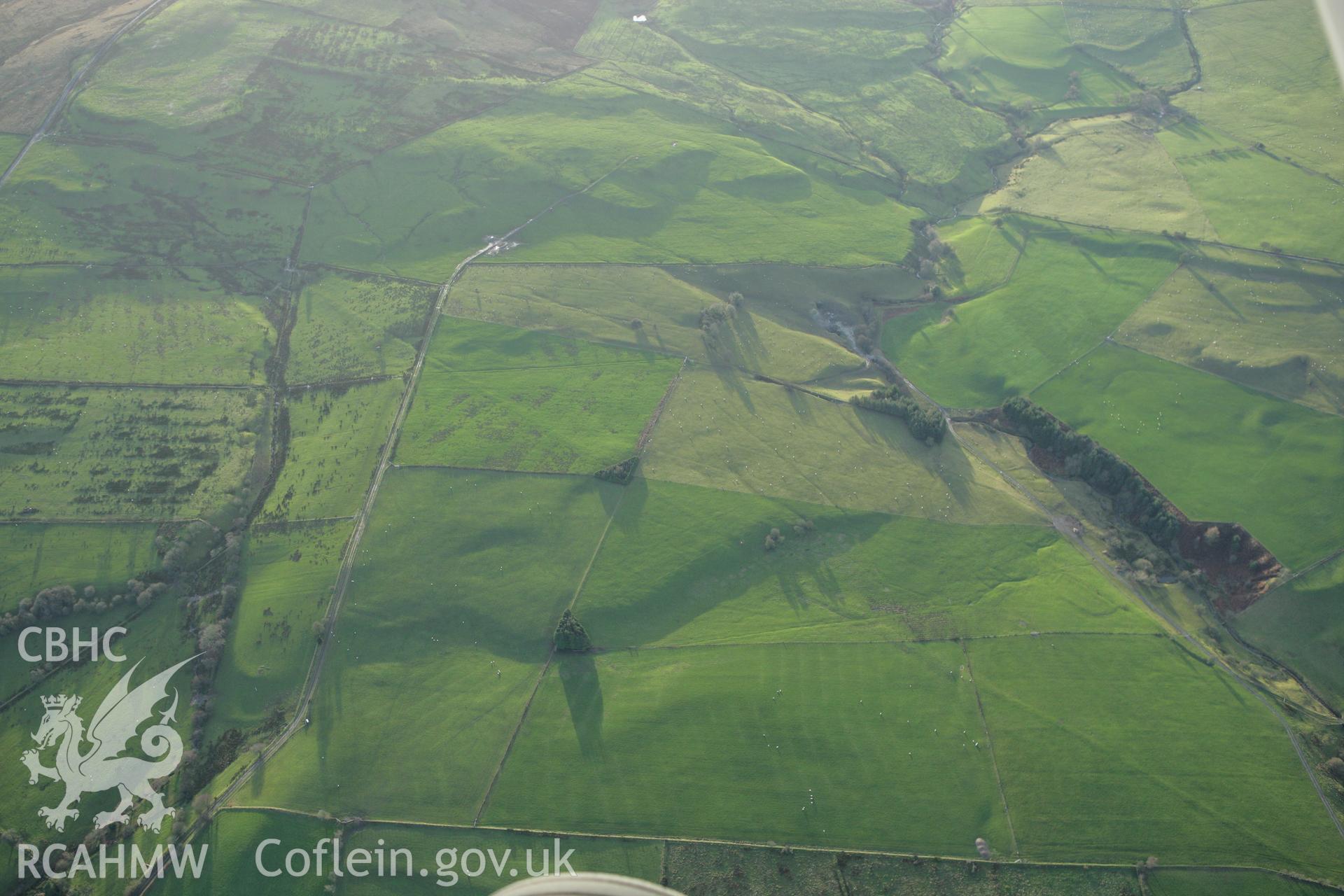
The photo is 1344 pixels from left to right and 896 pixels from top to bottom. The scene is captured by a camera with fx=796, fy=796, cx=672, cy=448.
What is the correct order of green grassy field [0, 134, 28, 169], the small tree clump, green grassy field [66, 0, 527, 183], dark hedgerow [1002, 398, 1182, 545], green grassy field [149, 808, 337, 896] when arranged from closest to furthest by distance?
green grassy field [149, 808, 337, 896]
the small tree clump
dark hedgerow [1002, 398, 1182, 545]
green grassy field [0, 134, 28, 169]
green grassy field [66, 0, 527, 183]

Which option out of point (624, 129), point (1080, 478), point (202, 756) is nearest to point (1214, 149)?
point (1080, 478)

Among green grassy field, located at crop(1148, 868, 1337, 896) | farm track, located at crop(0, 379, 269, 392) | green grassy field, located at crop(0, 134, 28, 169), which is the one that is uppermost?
green grassy field, located at crop(0, 134, 28, 169)

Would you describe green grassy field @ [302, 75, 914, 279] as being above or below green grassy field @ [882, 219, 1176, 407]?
above

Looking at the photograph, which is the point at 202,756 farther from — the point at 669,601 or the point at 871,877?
the point at 871,877

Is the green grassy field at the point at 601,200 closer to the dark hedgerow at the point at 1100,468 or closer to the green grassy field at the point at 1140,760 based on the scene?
the dark hedgerow at the point at 1100,468

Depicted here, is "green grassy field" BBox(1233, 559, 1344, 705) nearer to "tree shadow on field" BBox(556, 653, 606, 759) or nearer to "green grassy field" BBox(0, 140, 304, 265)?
"tree shadow on field" BBox(556, 653, 606, 759)

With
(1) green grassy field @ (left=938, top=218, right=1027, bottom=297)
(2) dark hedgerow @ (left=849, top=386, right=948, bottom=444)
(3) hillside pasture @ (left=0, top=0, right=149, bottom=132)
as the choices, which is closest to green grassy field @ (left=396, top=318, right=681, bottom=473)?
(2) dark hedgerow @ (left=849, top=386, right=948, bottom=444)
